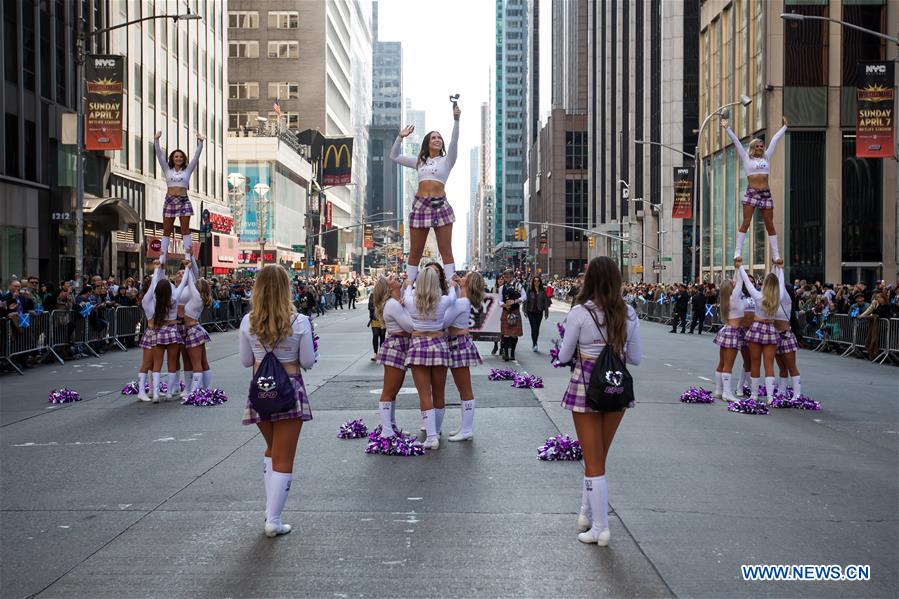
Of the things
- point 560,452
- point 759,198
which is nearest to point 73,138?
point 759,198

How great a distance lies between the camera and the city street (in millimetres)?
5328

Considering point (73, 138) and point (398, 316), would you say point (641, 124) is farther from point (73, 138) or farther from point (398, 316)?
point (398, 316)

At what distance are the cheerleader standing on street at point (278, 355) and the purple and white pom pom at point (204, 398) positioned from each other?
6954 mm

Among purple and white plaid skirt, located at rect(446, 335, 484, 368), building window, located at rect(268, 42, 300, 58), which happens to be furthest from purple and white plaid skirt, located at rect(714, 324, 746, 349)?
building window, located at rect(268, 42, 300, 58)

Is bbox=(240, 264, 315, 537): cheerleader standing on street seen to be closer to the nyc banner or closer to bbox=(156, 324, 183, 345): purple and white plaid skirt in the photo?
bbox=(156, 324, 183, 345): purple and white plaid skirt

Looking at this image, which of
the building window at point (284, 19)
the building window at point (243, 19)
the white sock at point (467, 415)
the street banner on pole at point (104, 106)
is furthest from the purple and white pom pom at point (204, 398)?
the building window at point (243, 19)

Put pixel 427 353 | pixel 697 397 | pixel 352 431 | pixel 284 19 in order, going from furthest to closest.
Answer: pixel 284 19
pixel 697 397
pixel 352 431
pixel 427 353

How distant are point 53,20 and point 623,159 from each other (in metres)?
60.6

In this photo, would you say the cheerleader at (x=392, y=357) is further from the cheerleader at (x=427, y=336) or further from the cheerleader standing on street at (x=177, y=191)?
the cheerleader standing on street at (x=177, y=191)

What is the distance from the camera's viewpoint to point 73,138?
32938mm

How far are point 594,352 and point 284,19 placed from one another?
9669cm

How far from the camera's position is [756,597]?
506 centimetres

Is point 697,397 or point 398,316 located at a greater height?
point 398,316

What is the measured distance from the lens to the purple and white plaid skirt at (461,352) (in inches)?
372
